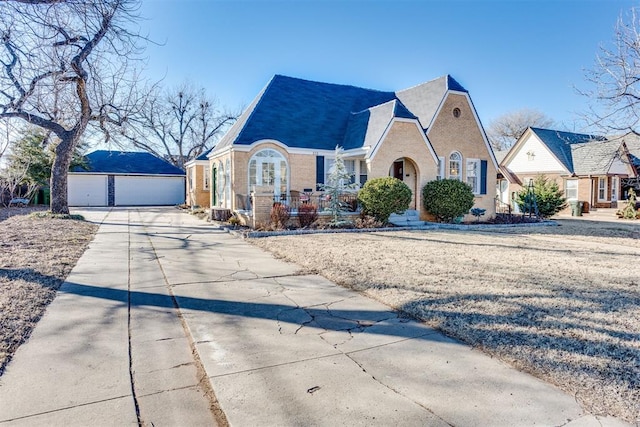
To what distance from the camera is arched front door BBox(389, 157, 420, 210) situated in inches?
699

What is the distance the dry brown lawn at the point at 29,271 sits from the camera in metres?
4.28

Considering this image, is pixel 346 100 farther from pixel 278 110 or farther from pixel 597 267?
pixel 597 267

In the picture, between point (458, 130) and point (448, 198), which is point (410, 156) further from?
point (458, 130)

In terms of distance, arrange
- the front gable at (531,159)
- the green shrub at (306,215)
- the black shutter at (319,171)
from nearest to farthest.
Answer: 1. the green shrub at (306,215)
2. the black shutter at (319,171)
3. the front gable at (531,159)

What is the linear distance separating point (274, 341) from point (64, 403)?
6.14 feet

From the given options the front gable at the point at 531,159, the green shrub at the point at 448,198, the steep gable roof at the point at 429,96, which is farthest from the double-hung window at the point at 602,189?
the green shrub at the point at 448,198

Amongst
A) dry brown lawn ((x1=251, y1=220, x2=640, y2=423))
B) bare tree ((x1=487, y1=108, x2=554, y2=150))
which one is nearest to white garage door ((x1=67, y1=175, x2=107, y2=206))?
dry brown lawn ((x1=251, y1=220, x2=640, y2=423))

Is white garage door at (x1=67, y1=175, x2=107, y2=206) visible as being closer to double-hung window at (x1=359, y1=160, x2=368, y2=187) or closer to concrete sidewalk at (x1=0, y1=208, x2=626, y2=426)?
double-hung window at (x1=359, y1=160, x2=368, y2=187)

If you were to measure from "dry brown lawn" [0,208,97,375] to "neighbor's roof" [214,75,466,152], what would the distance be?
762 cm

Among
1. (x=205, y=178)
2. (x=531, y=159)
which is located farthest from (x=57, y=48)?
(x=531, y=159)

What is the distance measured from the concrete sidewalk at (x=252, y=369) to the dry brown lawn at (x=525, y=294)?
11.8 inches

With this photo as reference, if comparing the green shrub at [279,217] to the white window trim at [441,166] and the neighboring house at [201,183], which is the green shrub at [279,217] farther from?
the neighboring house at [201,183]

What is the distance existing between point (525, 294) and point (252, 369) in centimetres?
434

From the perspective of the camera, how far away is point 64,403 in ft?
9.38
